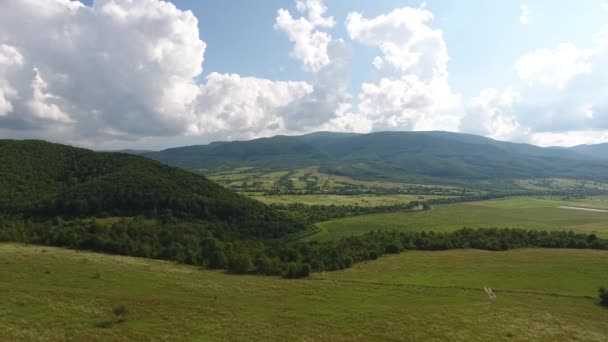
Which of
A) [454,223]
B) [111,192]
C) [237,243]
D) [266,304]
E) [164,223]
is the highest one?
[111,192]

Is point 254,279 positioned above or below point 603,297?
above

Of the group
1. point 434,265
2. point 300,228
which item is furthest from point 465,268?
point 300,228

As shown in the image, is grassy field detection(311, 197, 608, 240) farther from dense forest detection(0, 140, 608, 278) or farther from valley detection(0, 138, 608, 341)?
valley detection(0, 138, 608, 341)

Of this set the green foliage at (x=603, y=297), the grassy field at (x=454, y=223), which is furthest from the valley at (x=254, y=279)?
the grassy field at (x=454, y=223)

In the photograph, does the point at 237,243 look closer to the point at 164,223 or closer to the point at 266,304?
the point at 164,223

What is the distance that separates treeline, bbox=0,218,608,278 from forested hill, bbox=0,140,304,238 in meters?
12.9

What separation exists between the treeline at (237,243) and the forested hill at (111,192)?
12.9 metres

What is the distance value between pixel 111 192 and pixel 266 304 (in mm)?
111228

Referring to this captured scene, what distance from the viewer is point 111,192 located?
447 ft

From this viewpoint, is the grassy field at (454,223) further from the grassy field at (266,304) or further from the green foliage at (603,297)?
the green foliage at (603,297)

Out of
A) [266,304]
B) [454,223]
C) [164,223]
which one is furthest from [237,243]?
[454,223]

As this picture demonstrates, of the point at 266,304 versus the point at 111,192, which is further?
the point at 111,192

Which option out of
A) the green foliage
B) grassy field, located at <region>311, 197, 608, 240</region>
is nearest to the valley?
the green foliage

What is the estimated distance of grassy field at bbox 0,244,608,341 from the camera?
43188 millimetres
